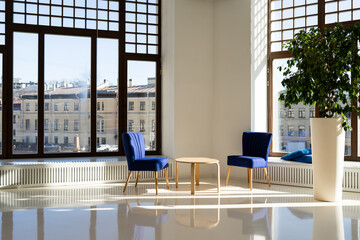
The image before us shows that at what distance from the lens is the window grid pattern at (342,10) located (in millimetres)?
6586

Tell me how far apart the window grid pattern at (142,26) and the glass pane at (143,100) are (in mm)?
315

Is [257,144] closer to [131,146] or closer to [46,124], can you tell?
[131,146]

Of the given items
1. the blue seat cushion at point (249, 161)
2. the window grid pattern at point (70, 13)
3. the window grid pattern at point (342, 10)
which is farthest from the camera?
the window grid pattern at point (70, 13)

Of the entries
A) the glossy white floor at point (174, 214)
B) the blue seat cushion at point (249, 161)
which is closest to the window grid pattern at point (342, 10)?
the blue seat cushion at point (249, 161)

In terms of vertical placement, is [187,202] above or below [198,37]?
below

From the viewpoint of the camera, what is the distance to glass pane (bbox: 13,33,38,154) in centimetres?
706

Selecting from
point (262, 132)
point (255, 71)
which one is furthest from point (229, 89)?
point (262, 132)

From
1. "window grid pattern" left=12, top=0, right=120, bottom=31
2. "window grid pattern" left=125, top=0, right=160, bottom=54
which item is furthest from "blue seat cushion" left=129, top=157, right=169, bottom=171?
"window grid pattern" left=12, top=0, right=120, bottom=31

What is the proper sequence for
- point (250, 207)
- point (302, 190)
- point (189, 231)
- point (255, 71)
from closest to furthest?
1. point (189, 231)
2. point (250, 207)
3. point (302, 190)
4. point (255, 71)

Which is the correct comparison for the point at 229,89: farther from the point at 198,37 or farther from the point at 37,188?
the point at 37,188

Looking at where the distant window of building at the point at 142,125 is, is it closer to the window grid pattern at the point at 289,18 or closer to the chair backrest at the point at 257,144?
the chair backrest at the point at 257,144

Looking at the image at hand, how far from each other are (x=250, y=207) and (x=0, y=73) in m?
5.00

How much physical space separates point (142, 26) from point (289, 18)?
2878mm

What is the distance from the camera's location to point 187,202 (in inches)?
213
